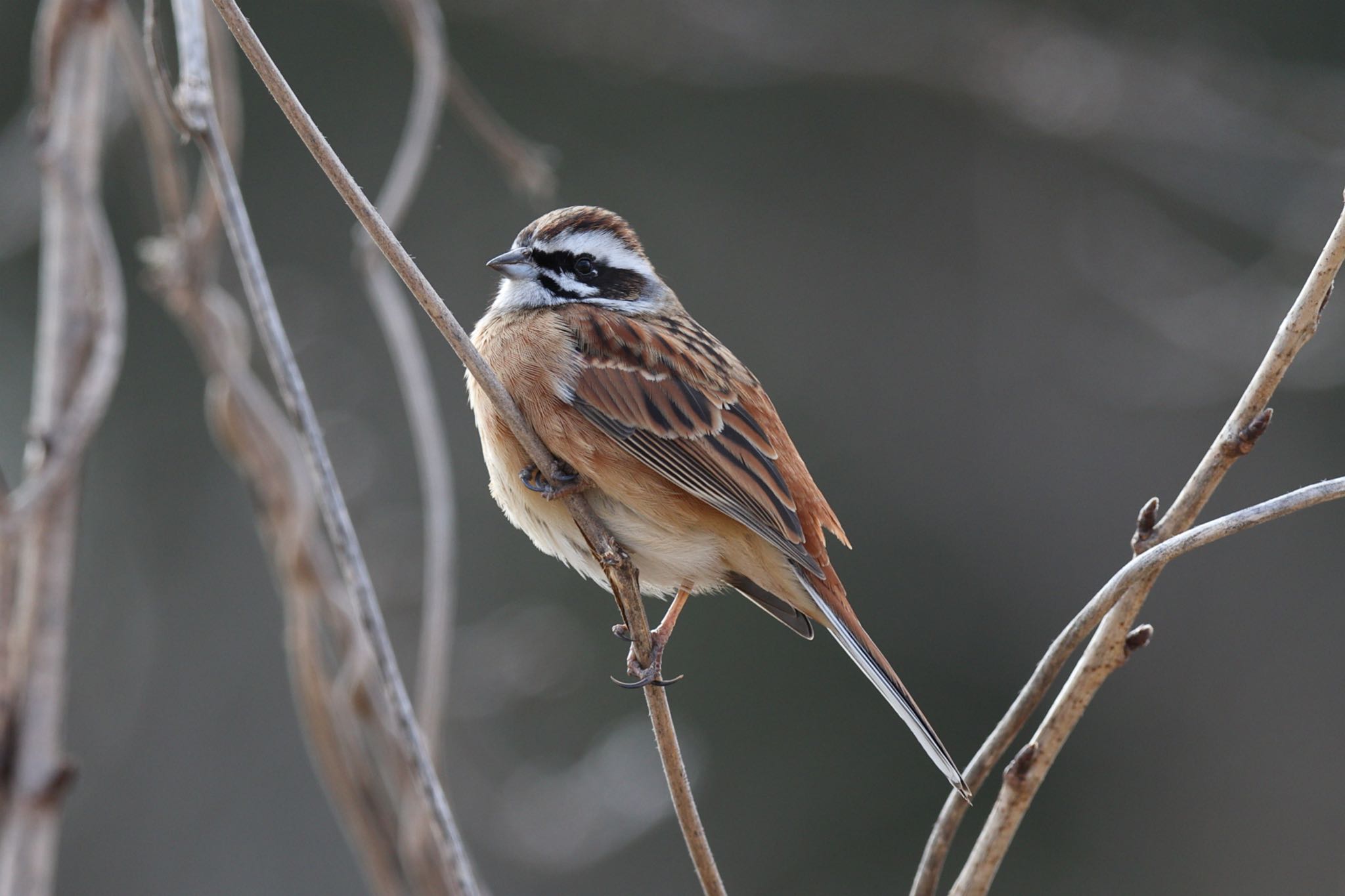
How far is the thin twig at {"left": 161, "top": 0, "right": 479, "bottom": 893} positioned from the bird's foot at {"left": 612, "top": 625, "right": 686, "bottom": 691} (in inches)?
13.7

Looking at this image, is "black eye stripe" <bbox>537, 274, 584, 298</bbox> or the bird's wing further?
"black eye stripe" <bbox>537, 274, 584, 298</bbox>

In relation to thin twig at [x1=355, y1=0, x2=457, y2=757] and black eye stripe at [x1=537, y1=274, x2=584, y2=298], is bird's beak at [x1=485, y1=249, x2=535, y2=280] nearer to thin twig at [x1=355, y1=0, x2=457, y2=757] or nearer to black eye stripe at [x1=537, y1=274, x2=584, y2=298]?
black eye stripe at [x1=537, y1=274, x2=584, y2=298]

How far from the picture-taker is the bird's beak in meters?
3.09

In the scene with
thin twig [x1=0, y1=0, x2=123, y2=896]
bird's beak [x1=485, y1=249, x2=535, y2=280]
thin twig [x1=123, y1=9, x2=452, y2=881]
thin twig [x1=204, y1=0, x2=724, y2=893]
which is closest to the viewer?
thin twig [x1=204, y1=0, x2=724, y2=893]

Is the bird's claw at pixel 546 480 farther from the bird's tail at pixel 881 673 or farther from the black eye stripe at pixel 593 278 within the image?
the black eye stripe at pixel 593 278

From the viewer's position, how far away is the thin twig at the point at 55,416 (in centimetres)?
200

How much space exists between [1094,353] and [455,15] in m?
4.01

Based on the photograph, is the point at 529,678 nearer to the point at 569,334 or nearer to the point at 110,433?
the point at 569,334

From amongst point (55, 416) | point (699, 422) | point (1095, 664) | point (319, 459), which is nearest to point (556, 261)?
point (699, 422)

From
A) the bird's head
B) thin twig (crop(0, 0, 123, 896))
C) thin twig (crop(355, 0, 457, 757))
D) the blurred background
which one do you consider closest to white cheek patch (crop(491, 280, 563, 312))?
the bird's head

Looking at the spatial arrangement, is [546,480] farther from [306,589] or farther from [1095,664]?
[1095,664]

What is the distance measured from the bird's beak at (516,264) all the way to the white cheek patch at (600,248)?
0.12 feet

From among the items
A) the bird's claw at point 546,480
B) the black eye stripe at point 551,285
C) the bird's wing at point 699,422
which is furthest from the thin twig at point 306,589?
the black eye stripe at point 551,285

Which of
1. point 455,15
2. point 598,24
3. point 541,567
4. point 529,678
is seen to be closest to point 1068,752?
point 541,567
